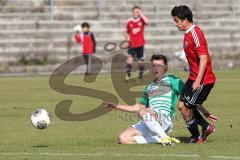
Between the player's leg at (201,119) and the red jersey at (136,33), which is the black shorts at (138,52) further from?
the player's leg at (201,119)

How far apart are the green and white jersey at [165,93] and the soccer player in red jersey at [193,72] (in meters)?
0.20

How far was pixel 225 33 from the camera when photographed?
124ft

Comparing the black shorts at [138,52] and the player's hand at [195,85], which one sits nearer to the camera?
the player's hand at [195,85]

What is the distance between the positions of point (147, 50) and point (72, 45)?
3501 mm

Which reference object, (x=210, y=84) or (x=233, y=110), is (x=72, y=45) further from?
(x=210, y=84)

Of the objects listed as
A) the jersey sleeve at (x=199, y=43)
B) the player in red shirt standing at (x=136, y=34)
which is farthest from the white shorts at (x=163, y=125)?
the player in red shirt standing at (x=136, y=34)

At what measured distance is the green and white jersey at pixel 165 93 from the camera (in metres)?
12.9

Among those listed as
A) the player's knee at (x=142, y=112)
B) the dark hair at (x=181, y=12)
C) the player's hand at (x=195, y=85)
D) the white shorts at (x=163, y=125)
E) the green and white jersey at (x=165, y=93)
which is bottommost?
the white shorts at (x=163, y=125)

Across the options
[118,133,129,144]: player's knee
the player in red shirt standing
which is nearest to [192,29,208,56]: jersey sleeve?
[118,133,129,144]: player's knee

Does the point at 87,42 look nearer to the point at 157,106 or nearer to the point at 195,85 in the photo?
the point at 157,106

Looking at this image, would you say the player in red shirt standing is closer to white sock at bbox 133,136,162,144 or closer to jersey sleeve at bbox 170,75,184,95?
jersey sleeve at bbox 170,75,184,95

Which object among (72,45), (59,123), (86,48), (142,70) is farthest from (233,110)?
(72,45)

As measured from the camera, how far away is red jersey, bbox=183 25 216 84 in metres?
12.6

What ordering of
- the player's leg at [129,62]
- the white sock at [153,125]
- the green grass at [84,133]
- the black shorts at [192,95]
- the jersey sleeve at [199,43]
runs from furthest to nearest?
the player's leg at [129,62], the black shorts at [192,95], the jersey sleeve at [199,43], the white sock at [153,125], the green grass at [84,133]
